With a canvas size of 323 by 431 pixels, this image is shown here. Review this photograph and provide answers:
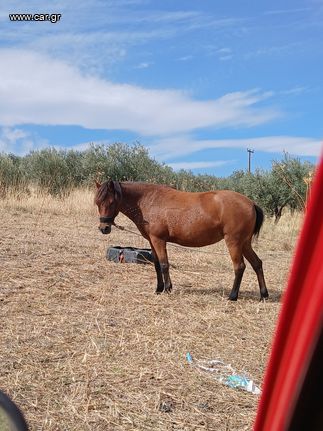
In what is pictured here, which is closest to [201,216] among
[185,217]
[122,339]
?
[185,217]

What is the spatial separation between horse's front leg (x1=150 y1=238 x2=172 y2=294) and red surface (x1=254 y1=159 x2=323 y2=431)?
612 cm

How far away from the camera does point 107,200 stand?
714cm

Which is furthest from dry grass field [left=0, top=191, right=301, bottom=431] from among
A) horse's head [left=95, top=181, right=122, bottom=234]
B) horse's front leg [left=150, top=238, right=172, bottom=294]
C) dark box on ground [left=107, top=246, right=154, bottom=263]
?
horse's head [left=95, top=181, right=122, bottom=234]

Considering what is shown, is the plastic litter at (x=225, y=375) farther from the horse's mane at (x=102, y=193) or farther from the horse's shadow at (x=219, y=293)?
the horse's mane at (x=102, y=193)

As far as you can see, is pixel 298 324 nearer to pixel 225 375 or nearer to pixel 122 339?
pixel 225 375

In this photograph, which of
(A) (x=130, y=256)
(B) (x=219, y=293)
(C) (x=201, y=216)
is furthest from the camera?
(A) (x=130, y=256)

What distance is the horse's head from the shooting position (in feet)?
23.4

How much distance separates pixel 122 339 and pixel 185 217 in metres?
2.70

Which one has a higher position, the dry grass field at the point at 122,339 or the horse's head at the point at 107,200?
the horse's head at the point at 107,200

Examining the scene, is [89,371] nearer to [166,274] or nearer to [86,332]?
[86,332]

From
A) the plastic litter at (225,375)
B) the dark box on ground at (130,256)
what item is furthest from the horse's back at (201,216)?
the plastic litter at (225,375)

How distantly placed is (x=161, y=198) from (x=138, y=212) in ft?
1.29

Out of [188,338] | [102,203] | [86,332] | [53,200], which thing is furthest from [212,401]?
[53,200]

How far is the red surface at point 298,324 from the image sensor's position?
2.31ft
